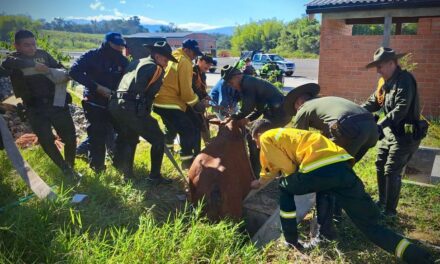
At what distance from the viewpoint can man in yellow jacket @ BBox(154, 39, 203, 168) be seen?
4.55 meters

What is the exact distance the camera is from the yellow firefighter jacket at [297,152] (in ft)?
9.12

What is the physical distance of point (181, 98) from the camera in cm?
464

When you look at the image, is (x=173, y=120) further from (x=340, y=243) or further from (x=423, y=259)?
(x=423, y=259)

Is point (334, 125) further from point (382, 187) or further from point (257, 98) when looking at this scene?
point (257, 98)

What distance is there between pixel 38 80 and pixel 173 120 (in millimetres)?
1659

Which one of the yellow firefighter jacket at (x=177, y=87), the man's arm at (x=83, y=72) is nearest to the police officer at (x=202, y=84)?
the yellow firefighter jacket at (x=177, y=87)

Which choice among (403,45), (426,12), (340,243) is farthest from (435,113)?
(340,243)

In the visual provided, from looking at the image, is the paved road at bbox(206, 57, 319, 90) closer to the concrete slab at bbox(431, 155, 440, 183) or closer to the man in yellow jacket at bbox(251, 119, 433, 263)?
the concrete slab at bbox(431, 155, 440, 183)

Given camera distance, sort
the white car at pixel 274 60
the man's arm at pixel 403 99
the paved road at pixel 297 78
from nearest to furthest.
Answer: the man's arm at pixel 403 99, the paved road at pixel 297 78, the white car at pixel 274 60

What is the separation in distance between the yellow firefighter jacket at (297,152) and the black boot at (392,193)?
3.70 feet

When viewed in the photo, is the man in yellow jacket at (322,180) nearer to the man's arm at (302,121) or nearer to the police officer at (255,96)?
the man's arm at (302,121)

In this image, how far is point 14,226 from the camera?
9.09 feet

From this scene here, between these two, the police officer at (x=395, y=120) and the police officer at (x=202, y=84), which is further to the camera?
the police officer at (x=202, y=84)

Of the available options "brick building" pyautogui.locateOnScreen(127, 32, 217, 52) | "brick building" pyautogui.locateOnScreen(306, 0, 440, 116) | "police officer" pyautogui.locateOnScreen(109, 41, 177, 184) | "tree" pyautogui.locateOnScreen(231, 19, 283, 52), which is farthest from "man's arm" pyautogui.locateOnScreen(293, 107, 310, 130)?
"tree" pyautogui.locateOnScreen(231, 19, 283, 52)
